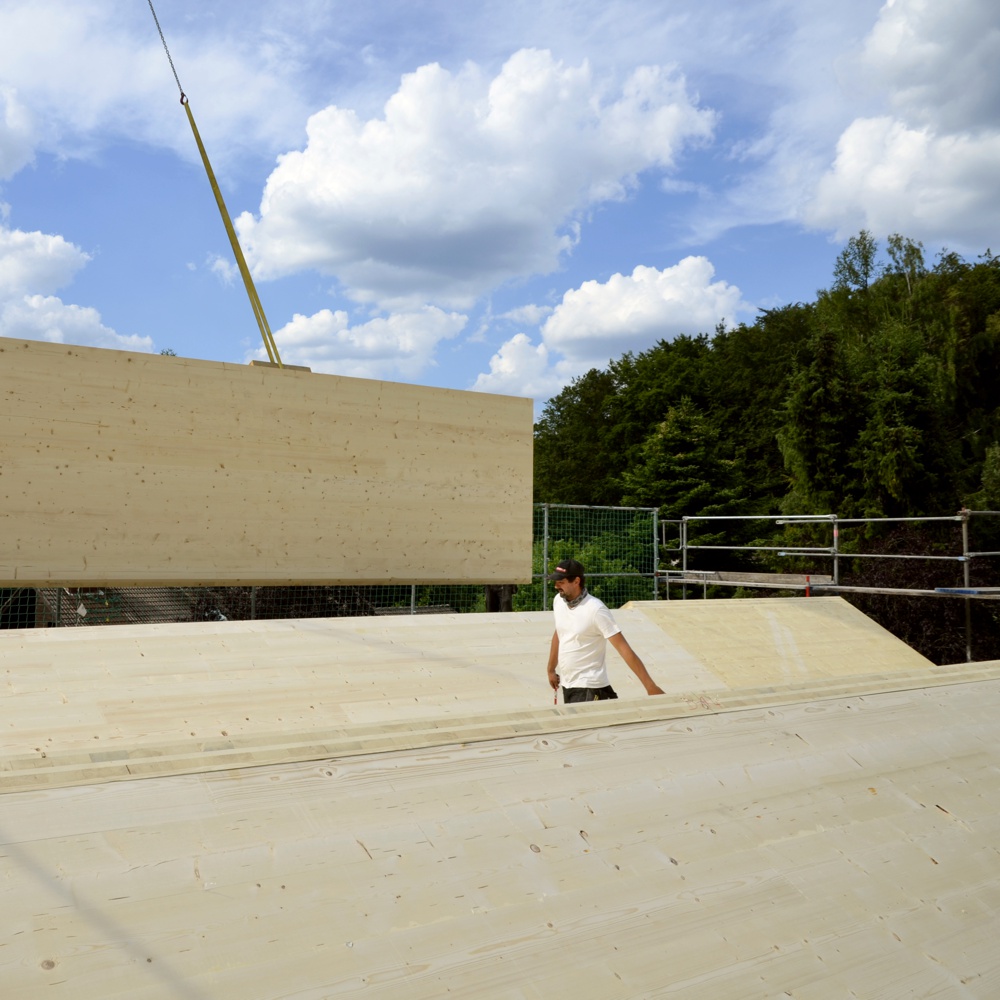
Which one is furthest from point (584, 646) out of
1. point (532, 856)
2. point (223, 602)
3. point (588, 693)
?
point (223, 602)

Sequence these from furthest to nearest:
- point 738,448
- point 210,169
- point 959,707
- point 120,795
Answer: point 738,448 < point 210,169 < point 959,707 < point 120,795

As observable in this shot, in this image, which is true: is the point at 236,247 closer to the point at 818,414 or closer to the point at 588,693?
the point at 588,693

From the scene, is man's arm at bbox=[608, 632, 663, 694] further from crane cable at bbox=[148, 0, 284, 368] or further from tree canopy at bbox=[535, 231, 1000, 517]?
tree canopy at bbox=[535, 231, 1000, 517]

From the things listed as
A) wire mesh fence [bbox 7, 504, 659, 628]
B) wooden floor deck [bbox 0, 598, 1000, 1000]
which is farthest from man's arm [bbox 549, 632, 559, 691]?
wire mesh fence [bbox 7, 504, 659, 628]

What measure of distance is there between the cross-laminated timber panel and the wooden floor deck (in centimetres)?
731

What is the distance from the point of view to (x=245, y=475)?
33.2 feet

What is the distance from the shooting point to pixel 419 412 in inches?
439

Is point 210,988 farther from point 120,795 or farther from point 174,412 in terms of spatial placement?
point 174,412

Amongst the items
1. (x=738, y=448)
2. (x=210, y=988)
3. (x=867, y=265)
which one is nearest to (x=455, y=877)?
(x=210, y=988)

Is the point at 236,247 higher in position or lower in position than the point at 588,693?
higher

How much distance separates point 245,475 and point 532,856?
26.9 ft

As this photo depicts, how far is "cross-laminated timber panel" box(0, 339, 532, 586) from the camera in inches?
363

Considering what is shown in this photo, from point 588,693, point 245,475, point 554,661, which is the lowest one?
point 588,693

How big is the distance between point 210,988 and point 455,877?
641 mm
